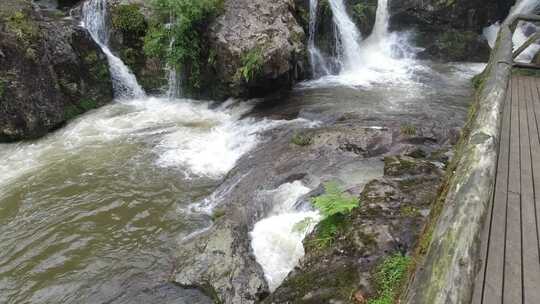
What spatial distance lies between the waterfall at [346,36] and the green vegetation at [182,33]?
196 inches

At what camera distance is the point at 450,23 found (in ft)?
53.5

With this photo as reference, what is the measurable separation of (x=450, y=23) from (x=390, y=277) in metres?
15.4

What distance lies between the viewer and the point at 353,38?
1509 centimetres

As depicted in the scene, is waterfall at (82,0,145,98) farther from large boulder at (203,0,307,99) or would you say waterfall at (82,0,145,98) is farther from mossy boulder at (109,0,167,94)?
large boulder at (203,0,307,99)

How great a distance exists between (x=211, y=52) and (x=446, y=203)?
30.7 feet

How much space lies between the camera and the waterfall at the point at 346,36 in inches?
557

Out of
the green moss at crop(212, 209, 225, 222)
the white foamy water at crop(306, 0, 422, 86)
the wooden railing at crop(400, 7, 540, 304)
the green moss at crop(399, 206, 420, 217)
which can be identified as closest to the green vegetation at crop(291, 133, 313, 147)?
the green moss at crop(212, 209, 225, 222)

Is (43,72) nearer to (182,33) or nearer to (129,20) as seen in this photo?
(129,20)

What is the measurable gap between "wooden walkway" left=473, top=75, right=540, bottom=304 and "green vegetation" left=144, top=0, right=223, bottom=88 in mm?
8292

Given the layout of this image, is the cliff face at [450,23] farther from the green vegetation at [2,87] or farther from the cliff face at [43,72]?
the green vegetation at [2,87]

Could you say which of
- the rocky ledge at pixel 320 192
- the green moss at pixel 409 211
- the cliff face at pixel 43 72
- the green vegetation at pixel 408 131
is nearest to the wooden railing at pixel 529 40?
the rocky ledge at pixel 320 192

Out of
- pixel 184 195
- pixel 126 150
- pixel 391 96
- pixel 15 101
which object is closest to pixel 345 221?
pixel 184 195

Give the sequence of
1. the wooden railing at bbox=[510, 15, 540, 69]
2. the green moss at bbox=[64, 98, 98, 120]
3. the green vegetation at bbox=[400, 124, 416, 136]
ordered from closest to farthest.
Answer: the green vegetation at bbox=[400, 124, 416, 136]
the wooden railing at bbox=[510, 15, 540, 69]
the green moss at bbox=[64, 98, 98, 120]

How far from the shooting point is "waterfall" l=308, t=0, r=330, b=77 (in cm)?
1323
